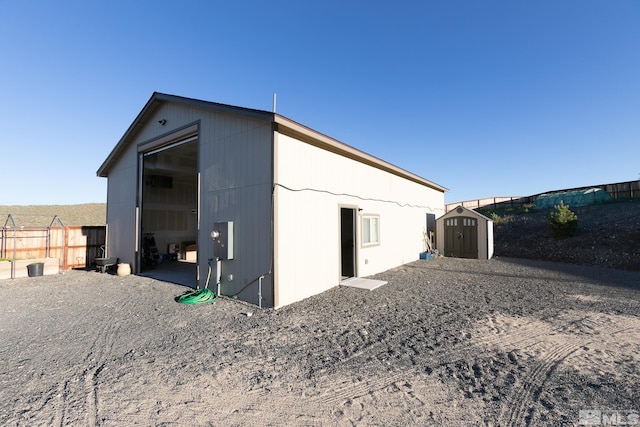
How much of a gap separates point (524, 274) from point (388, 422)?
900cm

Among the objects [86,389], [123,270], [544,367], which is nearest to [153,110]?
[123,270]

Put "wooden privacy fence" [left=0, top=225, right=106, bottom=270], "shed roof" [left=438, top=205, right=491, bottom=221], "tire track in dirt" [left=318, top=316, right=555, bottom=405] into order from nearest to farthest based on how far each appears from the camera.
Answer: "tire track in dirt" [left=318, top=316, right=555, bottom=405] < "wooden privacy fence" [left=0, top=225, right=106, bottom=270] < "shed roof" [left=438, top=205, right=491, bottom=221]

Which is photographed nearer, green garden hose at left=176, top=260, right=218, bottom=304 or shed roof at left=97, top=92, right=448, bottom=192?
shed roof at left=97, top=92, right=448, bottom=192

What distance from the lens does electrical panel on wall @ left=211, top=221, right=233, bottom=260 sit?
6320 millimetres

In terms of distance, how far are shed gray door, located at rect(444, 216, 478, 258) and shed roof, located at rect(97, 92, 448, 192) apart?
10.7 ft

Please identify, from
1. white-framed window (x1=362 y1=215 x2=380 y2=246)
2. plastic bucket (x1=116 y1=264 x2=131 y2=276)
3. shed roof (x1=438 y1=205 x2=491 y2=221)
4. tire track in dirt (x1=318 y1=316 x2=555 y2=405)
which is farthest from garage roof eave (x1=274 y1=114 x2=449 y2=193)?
plastic bucket (x1=116 y1=264 x2=131 y2=276)

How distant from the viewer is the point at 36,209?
136 ft

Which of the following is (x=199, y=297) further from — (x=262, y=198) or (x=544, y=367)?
(x=544, y=367)

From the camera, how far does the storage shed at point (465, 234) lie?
1252 centimetres

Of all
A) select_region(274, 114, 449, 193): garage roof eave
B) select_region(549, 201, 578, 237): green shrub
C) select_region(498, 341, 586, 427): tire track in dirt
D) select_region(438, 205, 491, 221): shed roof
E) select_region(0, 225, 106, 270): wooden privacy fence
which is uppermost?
A: select_region(274, 114, 449, 193): garage roof eave

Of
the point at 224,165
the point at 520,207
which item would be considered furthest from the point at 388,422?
the point at 520,207

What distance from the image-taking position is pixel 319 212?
6891 mm

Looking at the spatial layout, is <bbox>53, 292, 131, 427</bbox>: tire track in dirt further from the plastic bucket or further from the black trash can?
the black trash can

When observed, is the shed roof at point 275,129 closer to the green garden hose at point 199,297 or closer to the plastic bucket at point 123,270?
the green garden hose at point 199,297
